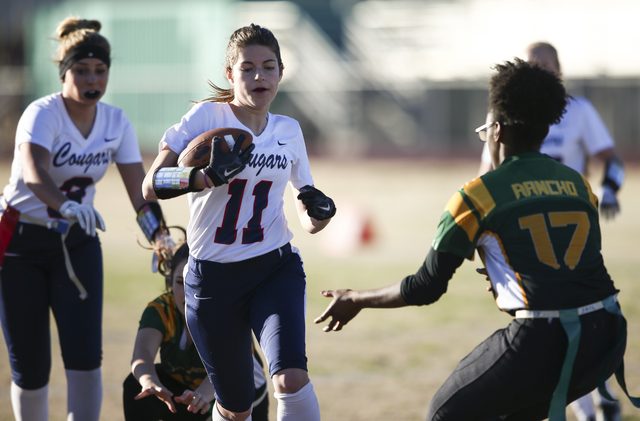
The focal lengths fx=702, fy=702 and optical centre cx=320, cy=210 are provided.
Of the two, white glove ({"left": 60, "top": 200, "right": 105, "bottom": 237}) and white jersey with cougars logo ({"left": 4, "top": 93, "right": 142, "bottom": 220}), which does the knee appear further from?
white jersey with cougars logo ({"left": 4, "top": 93, "right": 142, "bottom": 220})

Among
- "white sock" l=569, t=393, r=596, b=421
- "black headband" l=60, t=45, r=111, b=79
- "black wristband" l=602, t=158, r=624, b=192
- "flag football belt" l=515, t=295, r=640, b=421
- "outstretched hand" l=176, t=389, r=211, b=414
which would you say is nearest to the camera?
"flag football belt" l=515, t=295, r=640, b=421

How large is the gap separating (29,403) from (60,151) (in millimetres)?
1380

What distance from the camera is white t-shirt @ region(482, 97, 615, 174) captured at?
486 centimetres

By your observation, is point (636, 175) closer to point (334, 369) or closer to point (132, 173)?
point (334, 369)

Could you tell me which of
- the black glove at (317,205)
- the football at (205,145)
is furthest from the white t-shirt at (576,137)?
the football at (205,145)

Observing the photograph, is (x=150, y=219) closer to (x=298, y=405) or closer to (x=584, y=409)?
(x=298, y=405)

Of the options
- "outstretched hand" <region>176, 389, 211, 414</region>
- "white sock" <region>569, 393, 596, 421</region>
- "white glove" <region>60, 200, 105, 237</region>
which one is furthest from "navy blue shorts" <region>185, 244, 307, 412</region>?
"white sock" <region>569, 393, 596, 421</region>

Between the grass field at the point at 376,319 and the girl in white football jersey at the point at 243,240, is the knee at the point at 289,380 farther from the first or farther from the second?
the grass field at the point at 376,319

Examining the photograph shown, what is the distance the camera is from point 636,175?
68.3ft

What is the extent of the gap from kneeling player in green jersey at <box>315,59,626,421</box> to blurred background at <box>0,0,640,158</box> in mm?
23317

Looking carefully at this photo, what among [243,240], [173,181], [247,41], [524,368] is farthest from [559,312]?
[247,41]

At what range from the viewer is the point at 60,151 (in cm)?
386

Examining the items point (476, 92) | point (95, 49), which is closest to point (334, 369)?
point (95, 49)

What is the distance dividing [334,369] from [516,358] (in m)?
3.29
